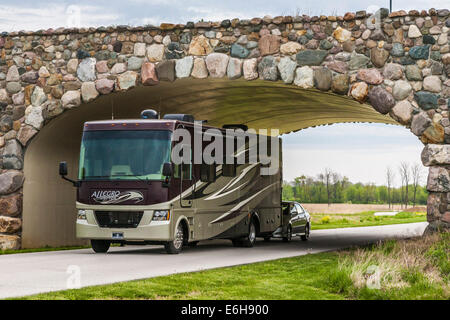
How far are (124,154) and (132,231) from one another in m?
1.82

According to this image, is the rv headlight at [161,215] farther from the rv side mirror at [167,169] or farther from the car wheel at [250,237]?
the car wheel at [250,237]

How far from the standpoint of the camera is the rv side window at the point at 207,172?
1939cm

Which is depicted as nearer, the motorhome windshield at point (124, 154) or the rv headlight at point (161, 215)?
the rv headlight at point (161, 215)

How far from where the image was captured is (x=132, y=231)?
17750 mm

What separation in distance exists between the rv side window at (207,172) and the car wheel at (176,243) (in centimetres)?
162

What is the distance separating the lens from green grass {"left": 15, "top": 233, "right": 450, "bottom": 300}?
10242 mm

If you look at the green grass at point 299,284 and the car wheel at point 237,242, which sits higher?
the green grass at point 299,284

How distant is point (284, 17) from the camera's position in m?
19.6

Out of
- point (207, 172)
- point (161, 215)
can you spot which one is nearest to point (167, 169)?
point (161, 215)

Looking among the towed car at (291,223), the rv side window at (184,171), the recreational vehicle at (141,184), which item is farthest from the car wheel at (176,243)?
the towed car at (291,223)

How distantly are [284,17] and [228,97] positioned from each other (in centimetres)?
431
